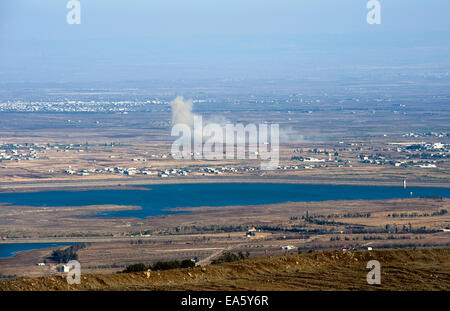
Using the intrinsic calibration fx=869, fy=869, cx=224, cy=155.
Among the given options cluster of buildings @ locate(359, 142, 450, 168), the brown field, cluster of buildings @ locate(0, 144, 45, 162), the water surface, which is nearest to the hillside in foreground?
the brown field

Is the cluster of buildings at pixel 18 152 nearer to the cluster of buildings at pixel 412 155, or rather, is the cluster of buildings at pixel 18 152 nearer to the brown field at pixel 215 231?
the brown field at pixel 215 231

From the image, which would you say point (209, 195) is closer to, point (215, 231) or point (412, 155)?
point (215, 231)

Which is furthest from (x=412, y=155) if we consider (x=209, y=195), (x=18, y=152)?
(x=18, y=152)

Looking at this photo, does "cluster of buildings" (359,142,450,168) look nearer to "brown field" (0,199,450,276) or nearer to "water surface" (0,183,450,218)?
"water surface" (0,183,450,218)

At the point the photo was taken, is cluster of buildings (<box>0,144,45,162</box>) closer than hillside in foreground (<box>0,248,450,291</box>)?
No

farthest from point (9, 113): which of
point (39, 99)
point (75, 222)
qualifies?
point (75, 222)

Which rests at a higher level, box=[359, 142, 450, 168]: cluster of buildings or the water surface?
box=[359, 142, 450, 168]: cluster of buildings

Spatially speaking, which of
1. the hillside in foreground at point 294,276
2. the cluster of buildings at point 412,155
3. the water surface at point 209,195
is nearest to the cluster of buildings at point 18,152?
the water surface at point 209,195
